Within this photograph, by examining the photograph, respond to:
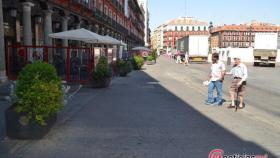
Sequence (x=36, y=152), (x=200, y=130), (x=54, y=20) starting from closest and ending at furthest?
(x=36, y=152), (x=200, y=130), (x=54, y=20)

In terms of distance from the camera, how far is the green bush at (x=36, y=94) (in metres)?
6.45

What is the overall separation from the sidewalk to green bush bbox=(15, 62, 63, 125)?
0.51 metres

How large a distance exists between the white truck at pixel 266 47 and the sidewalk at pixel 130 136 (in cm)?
3309

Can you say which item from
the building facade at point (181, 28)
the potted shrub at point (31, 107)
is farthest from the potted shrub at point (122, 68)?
the building facade at point (181, 28)

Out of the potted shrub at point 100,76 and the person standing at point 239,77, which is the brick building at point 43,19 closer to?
the potted shrub at point 100,76

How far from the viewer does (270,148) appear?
6.12 metres

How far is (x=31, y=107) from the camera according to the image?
6496 mm

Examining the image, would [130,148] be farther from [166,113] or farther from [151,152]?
[166,113]

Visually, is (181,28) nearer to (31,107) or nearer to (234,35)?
(234,35)

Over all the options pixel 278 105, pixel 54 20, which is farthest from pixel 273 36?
pixel 278 105

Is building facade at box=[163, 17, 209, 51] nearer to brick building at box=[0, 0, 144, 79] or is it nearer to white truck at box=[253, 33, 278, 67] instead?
white truck at box=[253, 33, 278, 67]

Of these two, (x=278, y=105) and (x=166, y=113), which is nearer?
(x=166, y=113)

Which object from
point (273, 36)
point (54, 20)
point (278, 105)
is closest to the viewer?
point (278, 105)

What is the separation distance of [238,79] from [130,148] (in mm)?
5647
